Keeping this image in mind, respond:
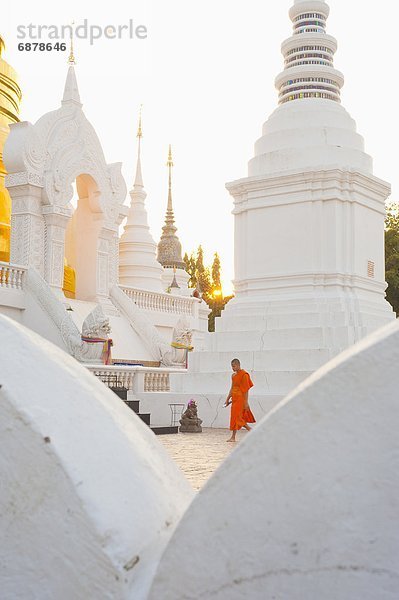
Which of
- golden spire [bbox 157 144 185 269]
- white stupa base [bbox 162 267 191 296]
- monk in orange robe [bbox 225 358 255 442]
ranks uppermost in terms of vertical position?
golden spire [bbox 157 144 185 269]

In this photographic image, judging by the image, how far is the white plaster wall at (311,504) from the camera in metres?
1.36

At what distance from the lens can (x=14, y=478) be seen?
1.63 meters

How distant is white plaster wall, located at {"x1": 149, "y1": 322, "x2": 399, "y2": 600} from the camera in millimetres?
1358

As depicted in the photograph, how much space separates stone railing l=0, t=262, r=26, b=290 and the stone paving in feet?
19.1

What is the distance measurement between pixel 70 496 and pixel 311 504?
51 centimetres

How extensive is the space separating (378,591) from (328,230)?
43.1 ft

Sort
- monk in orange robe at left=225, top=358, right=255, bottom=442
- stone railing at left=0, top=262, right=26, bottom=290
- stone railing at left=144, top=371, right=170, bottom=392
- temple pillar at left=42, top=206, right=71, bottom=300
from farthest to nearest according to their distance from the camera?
temple pillar at left=42, top=206, right=71, bottom=300
stone railing at left=0, top=262, right=26, bottom=290
stone railing at left=144, top=371, right=170, bottom=392
monk in orange robe at left=225, top=358, right=255, bottom=442

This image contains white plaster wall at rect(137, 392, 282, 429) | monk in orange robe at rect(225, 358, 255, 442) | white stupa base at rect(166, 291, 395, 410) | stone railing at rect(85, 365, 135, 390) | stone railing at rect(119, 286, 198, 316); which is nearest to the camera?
monk in orange robe at rect(225, 358, 255, 442)

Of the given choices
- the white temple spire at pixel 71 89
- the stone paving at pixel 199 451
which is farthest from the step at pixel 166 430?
the white temple spire at pixel 71 89

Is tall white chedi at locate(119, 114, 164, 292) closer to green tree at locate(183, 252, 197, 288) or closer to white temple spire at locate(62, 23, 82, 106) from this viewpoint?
white temple spire at locate(62, 23, 82, 106)


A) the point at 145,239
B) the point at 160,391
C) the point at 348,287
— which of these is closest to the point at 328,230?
the point at 348,287

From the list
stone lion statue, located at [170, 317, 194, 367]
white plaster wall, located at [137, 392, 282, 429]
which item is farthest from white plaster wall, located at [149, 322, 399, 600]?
stone lion statue, located at [170, 317, 194, 367]

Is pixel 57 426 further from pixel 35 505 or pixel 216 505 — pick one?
pixel 216 505

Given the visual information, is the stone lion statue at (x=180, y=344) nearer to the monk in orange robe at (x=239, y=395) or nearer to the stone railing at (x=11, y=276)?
the stone railing at (x=11, y=276)
